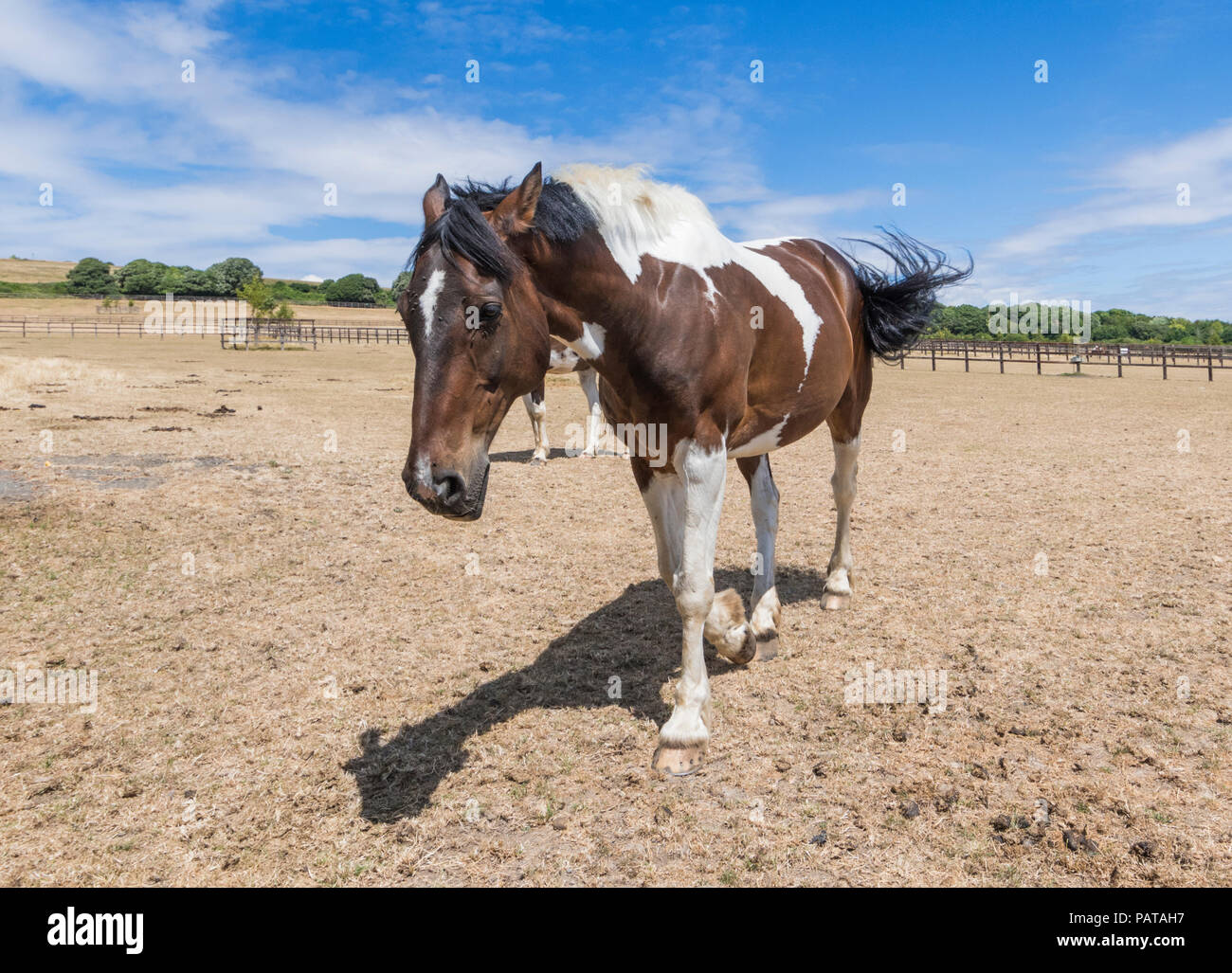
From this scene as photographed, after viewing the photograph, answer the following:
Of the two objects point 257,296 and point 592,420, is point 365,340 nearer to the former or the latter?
point 257,296

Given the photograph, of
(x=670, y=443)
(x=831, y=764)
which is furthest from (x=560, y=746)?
(x=670, y=443)

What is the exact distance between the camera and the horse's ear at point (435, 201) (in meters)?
3.04

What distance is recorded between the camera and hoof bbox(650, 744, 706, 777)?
11.3 ft

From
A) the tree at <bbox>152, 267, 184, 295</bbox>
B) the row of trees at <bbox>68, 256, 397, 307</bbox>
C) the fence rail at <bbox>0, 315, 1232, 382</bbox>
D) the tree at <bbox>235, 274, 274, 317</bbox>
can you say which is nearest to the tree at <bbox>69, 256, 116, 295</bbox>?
the row of trees at <bbox>68, 256, 397, 307</bbox>

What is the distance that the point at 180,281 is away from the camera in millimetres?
114250

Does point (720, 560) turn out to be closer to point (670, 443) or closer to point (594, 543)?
point (594, 543)

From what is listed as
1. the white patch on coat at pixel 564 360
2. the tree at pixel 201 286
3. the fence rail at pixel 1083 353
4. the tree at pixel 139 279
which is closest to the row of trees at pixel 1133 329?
the fence rail at pixel 1083 353

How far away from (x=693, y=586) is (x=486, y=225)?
6.32ft

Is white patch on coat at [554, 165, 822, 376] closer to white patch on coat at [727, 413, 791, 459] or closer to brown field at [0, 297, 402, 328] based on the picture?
white patch on coat at [727, 413, 791, 459]

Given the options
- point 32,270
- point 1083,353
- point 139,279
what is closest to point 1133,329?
point 1083,353

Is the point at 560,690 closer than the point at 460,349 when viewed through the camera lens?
No

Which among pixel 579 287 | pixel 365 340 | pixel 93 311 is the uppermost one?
pixel 93 311

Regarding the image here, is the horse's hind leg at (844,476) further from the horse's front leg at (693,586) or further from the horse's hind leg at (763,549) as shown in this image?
the horse's front leg at (693,586)
